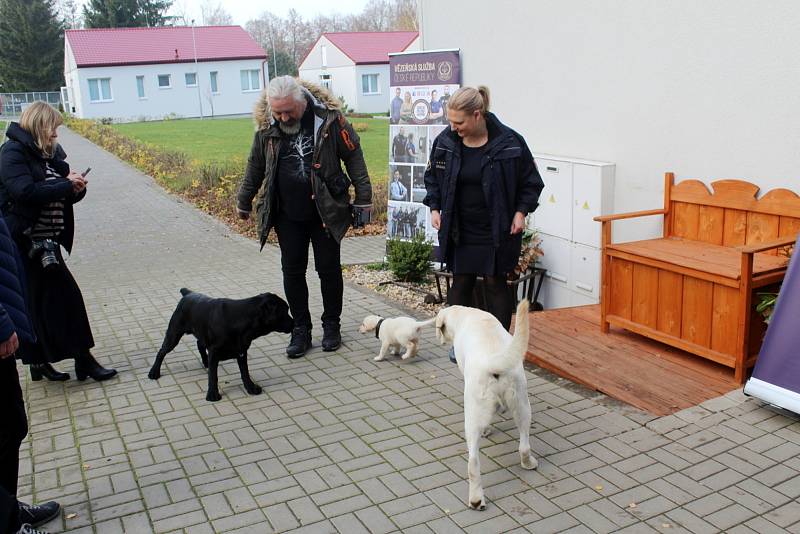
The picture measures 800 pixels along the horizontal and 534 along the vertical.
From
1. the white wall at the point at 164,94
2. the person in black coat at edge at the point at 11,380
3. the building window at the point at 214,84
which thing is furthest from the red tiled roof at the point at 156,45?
the person in black coat at edge at the point at 11,380

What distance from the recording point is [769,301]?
480cm

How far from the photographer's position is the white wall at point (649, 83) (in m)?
5.41

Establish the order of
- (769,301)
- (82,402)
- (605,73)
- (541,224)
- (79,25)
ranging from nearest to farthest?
(769,301) → (82,402) → (605,73) → (541,224) → (79,25)

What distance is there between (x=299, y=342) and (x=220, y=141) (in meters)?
28.3

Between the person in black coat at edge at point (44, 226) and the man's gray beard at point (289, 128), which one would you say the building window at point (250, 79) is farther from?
the person in black coat at edge at point (44, 226)

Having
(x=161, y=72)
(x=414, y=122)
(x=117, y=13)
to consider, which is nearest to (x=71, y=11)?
(x=117, y=13)

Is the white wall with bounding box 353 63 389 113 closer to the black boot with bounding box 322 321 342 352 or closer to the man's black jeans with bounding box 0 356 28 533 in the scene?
the black boot with bounding box 322 321 342 352

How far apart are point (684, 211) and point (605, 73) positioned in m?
1.56

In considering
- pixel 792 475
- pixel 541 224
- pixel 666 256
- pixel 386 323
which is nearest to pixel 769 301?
pixel 666 256

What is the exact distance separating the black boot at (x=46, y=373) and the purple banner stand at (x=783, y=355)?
4.85 m

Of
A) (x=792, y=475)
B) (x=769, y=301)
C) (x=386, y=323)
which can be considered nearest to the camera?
(x=792, y=475)

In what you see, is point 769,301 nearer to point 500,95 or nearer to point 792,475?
point 792,475

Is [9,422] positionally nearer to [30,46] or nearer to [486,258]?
[486,258]

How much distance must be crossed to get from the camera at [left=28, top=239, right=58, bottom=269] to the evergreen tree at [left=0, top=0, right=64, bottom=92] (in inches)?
2615
